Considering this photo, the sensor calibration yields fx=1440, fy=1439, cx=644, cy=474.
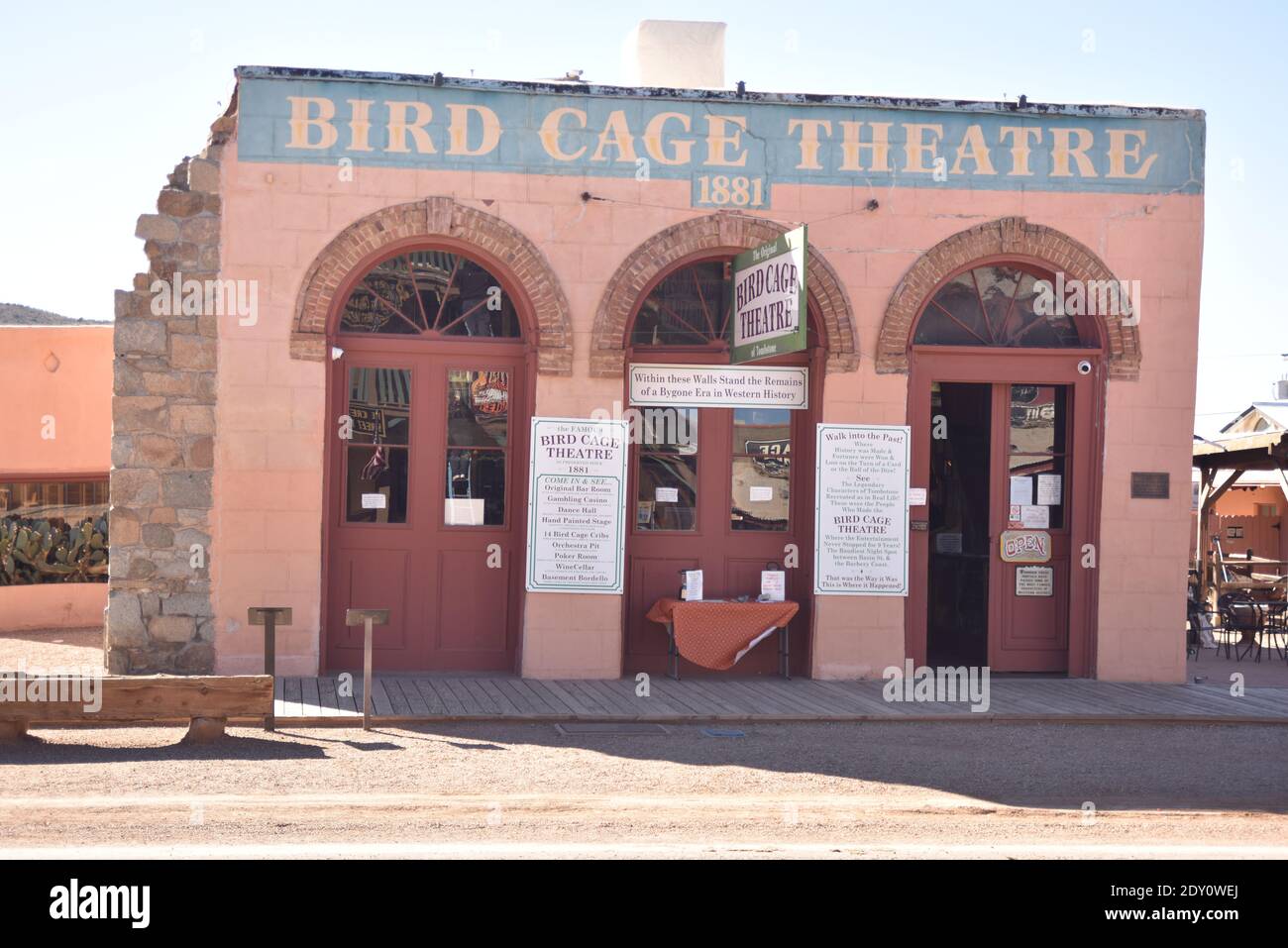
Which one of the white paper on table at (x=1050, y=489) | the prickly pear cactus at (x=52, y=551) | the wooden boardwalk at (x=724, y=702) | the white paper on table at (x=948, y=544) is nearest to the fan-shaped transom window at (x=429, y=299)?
the wooden boardwalk at (x=724, y=702)

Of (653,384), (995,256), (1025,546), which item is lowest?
(1025,546)

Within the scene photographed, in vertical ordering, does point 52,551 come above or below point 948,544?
below

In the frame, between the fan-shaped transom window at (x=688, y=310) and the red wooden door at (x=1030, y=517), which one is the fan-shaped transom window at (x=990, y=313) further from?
the fan-shaped transom window at (x=688, y=310)

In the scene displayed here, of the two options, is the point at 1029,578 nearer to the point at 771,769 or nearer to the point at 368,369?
the point at 771,769

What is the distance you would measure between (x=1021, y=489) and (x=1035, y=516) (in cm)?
28

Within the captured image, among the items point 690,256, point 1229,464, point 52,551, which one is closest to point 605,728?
point 690,256

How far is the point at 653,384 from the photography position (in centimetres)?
1294

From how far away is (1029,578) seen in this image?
44.1 feet

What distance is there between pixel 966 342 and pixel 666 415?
9.41 feet

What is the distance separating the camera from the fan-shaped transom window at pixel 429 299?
12648mm

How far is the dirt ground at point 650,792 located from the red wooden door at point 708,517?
7.90 feet

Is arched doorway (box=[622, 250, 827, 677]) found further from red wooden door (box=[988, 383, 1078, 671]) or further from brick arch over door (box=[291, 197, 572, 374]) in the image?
red wooden door (box=[988, 383, 1078, 671])

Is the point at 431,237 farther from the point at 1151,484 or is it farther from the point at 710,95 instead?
the point at 1151,484

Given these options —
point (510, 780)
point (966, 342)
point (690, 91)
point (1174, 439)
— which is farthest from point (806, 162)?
point (510, 780)
